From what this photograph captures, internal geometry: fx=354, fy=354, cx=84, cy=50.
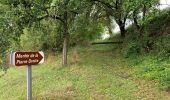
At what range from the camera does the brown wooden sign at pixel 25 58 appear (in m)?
7.23

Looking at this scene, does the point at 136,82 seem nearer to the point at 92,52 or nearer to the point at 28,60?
the point at 28,60

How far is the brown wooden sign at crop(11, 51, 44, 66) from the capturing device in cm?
723

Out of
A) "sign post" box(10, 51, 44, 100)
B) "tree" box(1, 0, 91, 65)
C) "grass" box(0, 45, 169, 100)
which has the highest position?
"tree" box(1, 0, 91, 65)

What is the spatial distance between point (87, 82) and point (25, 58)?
793 centimetres

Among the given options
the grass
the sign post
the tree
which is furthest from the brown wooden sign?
the tree

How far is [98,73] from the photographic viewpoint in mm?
16438

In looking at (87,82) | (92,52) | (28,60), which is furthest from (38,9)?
(28,60)

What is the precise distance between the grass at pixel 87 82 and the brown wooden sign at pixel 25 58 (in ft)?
17.5

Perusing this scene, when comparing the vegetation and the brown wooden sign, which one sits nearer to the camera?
the brown wooden sign

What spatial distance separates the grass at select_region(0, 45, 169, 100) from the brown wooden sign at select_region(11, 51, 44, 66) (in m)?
5.33

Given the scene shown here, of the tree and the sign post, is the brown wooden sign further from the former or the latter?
the tree

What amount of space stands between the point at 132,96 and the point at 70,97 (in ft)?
7.66

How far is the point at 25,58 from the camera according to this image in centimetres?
739

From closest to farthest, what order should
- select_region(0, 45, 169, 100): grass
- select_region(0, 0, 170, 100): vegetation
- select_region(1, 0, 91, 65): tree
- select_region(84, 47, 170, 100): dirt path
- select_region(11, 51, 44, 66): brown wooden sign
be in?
select_region(11, 51, 44, 66): brown wooden sign → select_region(84, 47, 170, 100): dirt path → select_region(0, 45, 169, 100): grass → select_region(0, 0, 170, 100): vegetation → select_region(1, 0, 91, 65): tree
